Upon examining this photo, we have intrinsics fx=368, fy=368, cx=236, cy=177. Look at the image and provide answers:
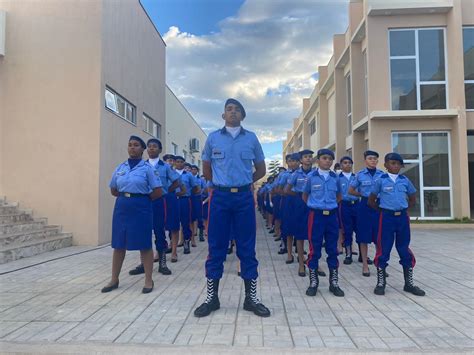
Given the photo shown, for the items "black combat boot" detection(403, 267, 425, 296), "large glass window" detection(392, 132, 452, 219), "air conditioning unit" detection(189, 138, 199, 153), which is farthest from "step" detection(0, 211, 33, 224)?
"air conditioning unit" detection(189, 138, 199, 153)

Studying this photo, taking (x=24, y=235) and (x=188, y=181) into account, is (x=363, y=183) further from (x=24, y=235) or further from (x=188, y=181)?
(x=24, y=235)

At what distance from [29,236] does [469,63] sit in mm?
15086

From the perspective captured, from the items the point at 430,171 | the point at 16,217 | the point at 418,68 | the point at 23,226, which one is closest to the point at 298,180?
the point at 23,226

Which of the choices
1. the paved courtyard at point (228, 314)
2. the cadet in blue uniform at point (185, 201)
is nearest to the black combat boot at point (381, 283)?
the paved courtyard at point (228, 314)

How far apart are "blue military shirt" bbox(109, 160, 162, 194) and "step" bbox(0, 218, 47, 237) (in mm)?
4293

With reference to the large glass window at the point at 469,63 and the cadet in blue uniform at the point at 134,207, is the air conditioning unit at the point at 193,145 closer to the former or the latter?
the large glass window at the point at 469,63

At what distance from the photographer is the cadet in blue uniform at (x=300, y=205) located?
5.93 meters

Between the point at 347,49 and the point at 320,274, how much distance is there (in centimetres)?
1285

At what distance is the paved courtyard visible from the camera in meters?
3.30

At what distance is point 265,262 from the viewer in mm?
7246

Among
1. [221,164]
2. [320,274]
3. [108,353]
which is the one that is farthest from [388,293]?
[108,353]

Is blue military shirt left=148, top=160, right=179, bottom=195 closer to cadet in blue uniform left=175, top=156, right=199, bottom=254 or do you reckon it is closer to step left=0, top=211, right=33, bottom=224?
cadet in blue uniform left=175, top=156, right=199, bottom=254

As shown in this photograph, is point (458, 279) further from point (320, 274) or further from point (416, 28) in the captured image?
point (416, 28)

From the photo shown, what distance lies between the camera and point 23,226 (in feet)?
27.1
